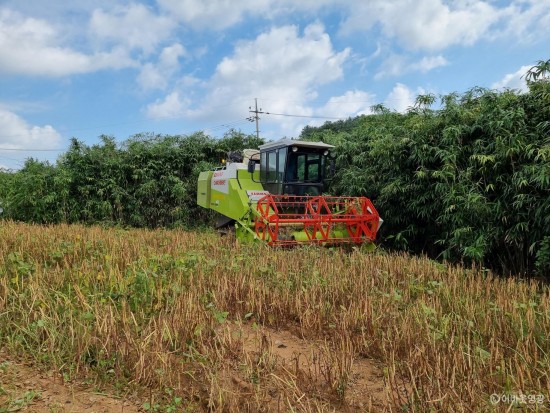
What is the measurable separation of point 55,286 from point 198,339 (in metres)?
1.70

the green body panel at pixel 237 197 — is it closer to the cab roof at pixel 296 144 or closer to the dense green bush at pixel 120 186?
the cab roof at pixel 296 144

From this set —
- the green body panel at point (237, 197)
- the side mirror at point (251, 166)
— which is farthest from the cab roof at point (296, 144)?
the green body panel at point (237, 197)

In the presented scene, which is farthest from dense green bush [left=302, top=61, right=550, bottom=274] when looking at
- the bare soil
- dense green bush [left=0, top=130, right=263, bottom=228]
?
Result: dense green bush [left=0, top=130, right=263, bottom=228]

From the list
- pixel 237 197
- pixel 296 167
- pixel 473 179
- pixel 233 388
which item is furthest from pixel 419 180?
pixel 233 388

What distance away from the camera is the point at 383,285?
406 cm

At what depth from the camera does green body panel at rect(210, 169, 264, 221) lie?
287 inches

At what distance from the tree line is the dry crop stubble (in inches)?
56.3

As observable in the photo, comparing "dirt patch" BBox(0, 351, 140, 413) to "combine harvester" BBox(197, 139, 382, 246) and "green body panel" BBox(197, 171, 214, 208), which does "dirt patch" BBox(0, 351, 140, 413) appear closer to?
"combine harvester" BBox(197, 139, 382, 246)

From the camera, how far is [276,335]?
2986 mm

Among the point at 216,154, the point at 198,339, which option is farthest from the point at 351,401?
the point at 216,154

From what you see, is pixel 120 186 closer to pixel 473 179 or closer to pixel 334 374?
pixel 473 179

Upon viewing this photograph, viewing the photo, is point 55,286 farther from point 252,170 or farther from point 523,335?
point 252,170

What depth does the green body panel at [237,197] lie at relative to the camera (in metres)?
7.28

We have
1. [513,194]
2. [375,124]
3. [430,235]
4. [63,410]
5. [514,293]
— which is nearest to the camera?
[63,410]
